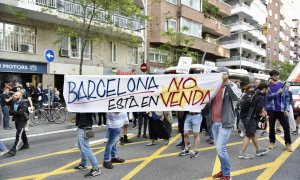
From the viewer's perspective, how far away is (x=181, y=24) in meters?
32.4

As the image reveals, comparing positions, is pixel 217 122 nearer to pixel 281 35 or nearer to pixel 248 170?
pixel 248 170

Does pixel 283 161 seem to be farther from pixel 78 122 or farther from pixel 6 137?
pixel 6 137

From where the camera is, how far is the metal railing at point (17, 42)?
1825cm

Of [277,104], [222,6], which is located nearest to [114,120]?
[277,104]

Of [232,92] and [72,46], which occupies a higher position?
[72,46]

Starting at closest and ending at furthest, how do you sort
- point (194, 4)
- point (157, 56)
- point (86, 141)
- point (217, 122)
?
1. point (217, 122)
2. point (86, 141)
3. point (157, 56)
4. point (194, 4)

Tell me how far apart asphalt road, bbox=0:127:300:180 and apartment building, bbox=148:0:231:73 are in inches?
737

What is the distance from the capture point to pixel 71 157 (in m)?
7.84

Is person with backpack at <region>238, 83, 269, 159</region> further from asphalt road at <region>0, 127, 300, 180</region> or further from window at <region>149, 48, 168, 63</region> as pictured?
window at <region>149, 48, 168, 63</region>

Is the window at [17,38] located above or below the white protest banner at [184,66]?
above

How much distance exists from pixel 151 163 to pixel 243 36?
166 feet

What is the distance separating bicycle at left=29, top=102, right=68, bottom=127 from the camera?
1420 cm

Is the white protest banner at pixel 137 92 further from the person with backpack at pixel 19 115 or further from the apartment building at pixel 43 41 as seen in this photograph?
the apartment building at pixel 43 41

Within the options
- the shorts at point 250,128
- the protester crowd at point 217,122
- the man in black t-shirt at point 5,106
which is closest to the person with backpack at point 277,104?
the protester crowd at point 217,122
